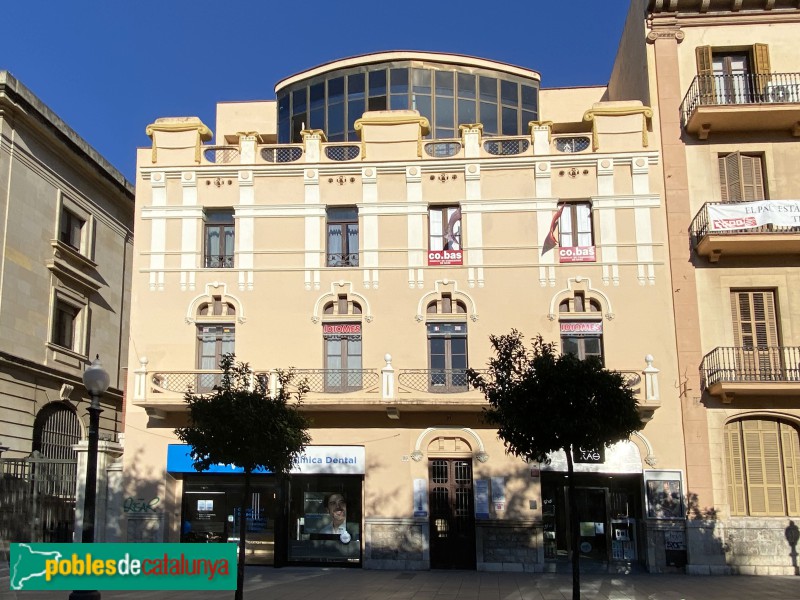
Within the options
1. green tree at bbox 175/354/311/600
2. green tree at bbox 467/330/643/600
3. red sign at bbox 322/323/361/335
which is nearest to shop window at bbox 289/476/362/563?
red sign at bbox 322/323/361/335

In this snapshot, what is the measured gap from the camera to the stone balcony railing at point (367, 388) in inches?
881

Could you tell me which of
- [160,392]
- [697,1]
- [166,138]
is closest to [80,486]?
[160,392]

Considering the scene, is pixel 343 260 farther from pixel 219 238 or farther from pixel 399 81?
pixel 399 81

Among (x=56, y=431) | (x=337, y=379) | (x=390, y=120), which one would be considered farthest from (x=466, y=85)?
(x=56, y=431)

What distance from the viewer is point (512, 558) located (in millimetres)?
22203

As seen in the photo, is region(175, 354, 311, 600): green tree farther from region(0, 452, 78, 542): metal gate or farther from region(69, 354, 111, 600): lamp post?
region(0, 452, 78, 542): metal gate

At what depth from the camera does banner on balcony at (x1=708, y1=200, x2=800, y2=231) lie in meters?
22.4

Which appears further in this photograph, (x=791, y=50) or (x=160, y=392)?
(x=791, y=50)

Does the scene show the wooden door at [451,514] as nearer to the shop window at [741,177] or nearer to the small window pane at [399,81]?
the shop window at [741,177]

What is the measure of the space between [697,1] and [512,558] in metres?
16.3

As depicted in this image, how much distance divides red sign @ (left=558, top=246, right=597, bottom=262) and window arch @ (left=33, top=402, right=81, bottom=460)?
16416 mm

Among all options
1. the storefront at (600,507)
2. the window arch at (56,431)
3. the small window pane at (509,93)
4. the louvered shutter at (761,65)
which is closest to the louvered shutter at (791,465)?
the storefront at (600,507)

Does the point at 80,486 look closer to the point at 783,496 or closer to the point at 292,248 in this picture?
the point at 292,248

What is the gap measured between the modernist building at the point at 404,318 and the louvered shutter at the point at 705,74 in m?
1.63
